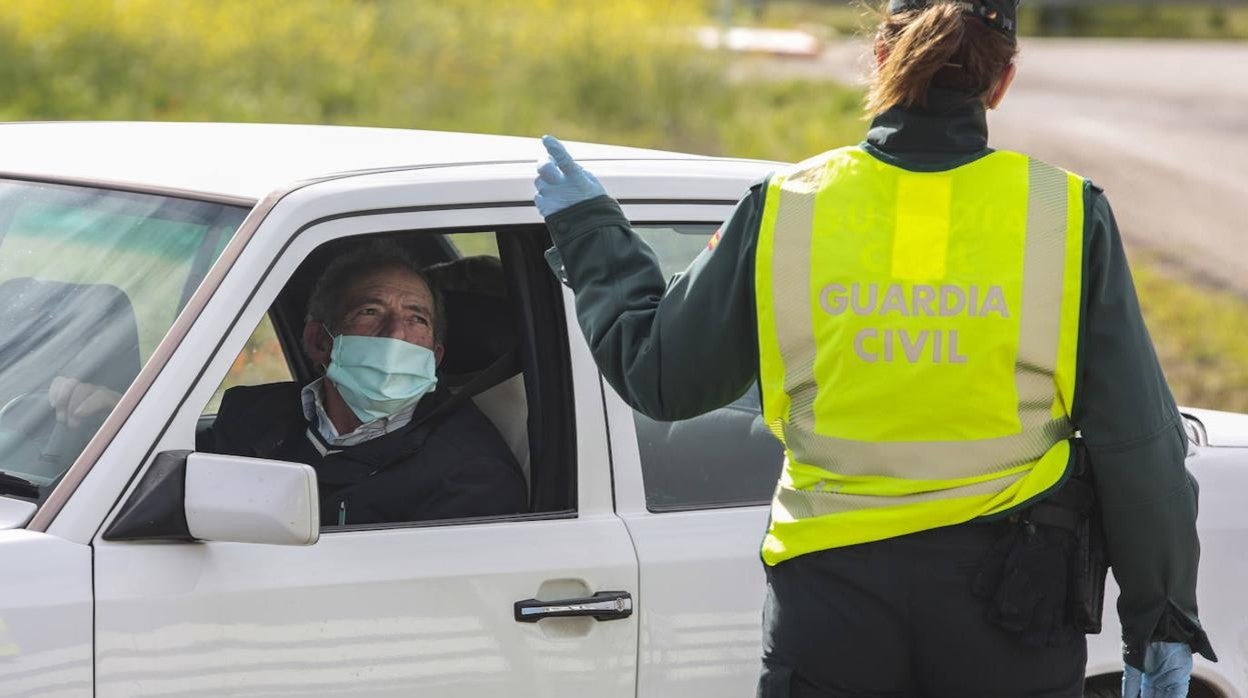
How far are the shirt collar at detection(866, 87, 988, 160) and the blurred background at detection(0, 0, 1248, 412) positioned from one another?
7.89 meters

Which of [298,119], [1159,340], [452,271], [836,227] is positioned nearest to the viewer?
[836,227]

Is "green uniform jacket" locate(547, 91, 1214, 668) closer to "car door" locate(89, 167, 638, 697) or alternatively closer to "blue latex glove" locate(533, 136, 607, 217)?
"blue latex glove" locate(533, 136, 607, 217)

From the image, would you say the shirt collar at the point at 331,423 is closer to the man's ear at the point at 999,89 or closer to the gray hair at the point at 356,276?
the gray hair at the point at 356,276

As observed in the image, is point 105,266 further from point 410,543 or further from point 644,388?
point 644,388

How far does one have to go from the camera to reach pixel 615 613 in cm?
289

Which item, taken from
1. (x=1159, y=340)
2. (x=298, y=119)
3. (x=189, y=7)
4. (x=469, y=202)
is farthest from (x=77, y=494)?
(x=189, y=7)

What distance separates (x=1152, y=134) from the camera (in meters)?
18.9

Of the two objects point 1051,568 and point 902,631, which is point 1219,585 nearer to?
point 1051,568

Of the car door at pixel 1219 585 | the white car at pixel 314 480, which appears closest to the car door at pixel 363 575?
the white car at pixel 314 480

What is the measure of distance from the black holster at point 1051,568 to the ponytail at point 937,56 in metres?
0.56

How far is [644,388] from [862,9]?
2.47 ft

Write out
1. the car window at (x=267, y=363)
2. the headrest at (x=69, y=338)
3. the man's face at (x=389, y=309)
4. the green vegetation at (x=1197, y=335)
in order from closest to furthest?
the headrest at (x=69, y=338), the man's face at (x=389, y=309), the car window at (x=267, y=363), the green vegetation at (x=1197, y=335)

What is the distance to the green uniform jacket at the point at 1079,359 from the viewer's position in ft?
8.26

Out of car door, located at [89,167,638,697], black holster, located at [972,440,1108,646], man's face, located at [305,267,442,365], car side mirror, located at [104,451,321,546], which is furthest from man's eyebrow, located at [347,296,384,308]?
black holster, located at [972,440,1108,646]
